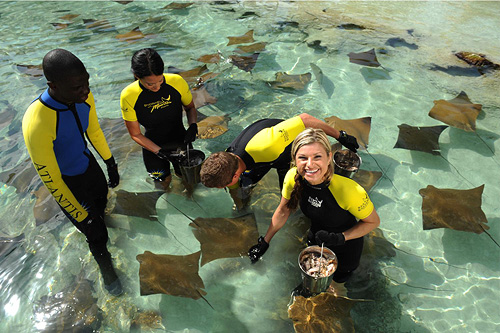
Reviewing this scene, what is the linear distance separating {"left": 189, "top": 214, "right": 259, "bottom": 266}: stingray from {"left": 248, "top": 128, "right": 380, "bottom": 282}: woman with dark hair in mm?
323

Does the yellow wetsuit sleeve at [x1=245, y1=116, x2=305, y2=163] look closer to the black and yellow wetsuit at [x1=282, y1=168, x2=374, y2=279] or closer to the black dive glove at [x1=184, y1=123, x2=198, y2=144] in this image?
the black and yellow wetsuit at [x1=282, y1=168, x2=374, y2=279]

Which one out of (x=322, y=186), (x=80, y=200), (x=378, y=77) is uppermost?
(x=322, y=186)

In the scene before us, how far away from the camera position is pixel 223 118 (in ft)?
19.2

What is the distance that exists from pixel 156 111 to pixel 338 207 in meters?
2.48

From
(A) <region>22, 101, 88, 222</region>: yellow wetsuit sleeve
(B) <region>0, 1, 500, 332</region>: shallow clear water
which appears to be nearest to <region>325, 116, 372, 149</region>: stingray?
(B) <region>0, 1, 500, 332</region>: shallow clear water

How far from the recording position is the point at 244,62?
721 centimetres

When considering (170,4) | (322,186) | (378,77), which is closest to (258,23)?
(170,4)

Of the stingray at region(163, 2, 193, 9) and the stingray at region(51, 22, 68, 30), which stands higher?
the stingray at region(163, 2, 193, 9)

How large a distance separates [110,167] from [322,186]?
2333 millimetres

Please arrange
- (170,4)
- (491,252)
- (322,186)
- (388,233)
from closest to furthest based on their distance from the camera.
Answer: (322,186)
(491,252)
(388,233)
(170,4)

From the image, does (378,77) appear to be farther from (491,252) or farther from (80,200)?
(80,200)

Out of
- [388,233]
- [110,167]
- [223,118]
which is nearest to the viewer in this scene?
[110,167]

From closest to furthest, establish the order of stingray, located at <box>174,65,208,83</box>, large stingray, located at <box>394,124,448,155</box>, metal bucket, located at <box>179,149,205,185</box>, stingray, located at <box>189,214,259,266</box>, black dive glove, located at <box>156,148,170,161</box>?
stingray, located at <box>189,214,259,266</box>, black dive glove, located at <box>156,148,170,161</box>, metal bucket, located at <box>179,149,205,185</box>, large stingray, located at <box>394,124,448,155</box>, stingray, located at <box>174,65,208,83</box>

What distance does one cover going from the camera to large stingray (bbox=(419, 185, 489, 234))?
11.7 feet
